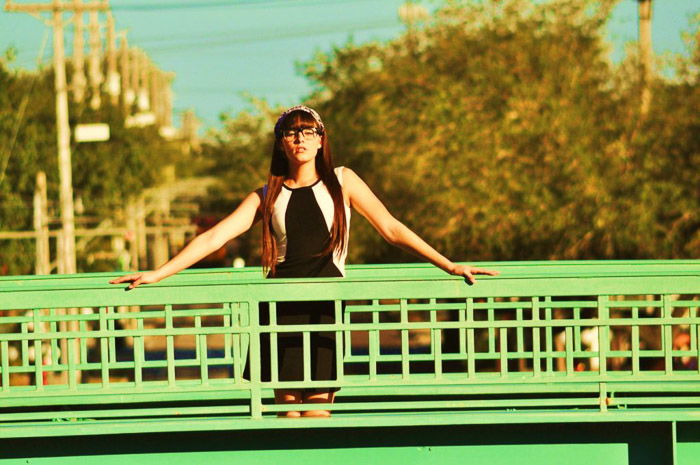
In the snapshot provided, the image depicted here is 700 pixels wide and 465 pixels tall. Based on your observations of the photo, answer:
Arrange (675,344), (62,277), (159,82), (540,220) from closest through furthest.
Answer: (62,277) → (675,344) → (540,220) → (159,82)

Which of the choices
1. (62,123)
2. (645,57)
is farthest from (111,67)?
(645,57)

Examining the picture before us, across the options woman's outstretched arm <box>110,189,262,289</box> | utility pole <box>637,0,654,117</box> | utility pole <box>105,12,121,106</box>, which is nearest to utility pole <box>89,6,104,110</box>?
utility pole <box>105,12,121,106</box>

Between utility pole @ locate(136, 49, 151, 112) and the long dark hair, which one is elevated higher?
utility pole @ locate(136, 49, 151, 112)

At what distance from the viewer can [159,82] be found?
90000 mm

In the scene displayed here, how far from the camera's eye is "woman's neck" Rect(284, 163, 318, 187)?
5.76 metres

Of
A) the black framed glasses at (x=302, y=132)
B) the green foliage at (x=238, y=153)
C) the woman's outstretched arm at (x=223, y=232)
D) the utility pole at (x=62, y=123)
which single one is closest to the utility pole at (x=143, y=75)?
the green foliage at (x=238, y=153)

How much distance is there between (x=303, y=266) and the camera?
571cm

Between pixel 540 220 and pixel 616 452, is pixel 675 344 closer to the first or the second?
pixel 540 220

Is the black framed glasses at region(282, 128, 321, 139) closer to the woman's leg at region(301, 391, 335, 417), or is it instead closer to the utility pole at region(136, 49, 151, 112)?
the woman's leg at region(301, 391, 335, 417)

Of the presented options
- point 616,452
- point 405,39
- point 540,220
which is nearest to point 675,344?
point 540,220

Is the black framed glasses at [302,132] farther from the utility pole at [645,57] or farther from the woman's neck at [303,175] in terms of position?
the utility pole at [645,57]

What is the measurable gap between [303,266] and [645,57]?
1786cm

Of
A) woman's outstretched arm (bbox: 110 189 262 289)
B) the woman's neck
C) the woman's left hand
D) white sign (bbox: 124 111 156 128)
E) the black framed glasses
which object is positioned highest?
white sign (bbox: 124 111 156 128)

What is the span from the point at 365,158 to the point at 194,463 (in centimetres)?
2396
